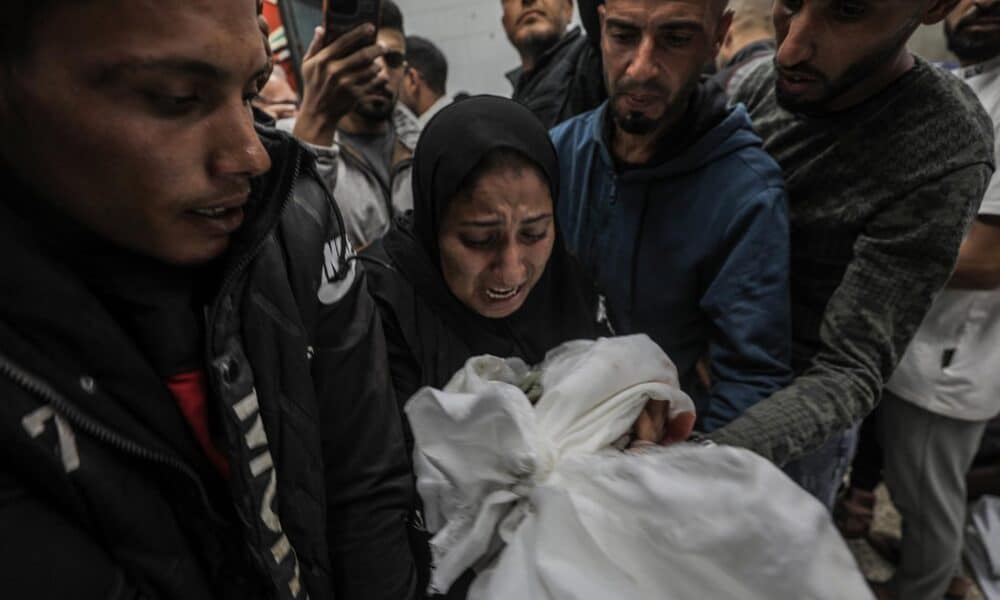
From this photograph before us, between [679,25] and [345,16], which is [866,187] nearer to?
[679,25]

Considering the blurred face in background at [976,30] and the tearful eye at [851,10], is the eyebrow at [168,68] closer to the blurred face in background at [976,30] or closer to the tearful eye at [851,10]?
the tearful eye at [851,10]

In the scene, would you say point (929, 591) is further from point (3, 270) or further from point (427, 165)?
point (3, 270)

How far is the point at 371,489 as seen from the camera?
83cm

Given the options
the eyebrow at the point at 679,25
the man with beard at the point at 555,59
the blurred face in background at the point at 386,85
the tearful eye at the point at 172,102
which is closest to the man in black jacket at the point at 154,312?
the tearful eye at the point at 172,102

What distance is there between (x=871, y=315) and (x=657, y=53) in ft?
2.23

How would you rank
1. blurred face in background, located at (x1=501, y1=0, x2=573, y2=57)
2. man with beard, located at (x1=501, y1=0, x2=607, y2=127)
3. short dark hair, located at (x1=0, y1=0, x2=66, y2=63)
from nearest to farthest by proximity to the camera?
short dark hair, located at (x1=0, y1=0, x2=66, y2=63) < man with beard, located at (x1=501, y1=0, x2=607, y2=127) < blurred face in background, located at (x1=501, y1=0, x2=573, y2=57)

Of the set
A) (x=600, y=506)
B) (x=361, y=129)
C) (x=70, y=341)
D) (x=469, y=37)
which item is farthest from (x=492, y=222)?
(x=469, y=37)

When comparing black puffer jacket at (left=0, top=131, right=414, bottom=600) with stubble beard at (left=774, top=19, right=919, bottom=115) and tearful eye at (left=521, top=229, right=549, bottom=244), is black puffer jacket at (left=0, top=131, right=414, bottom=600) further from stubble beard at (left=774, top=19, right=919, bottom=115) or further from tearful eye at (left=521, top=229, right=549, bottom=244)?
stubble beard at (left=774, top=19, right=919, bottom=115)

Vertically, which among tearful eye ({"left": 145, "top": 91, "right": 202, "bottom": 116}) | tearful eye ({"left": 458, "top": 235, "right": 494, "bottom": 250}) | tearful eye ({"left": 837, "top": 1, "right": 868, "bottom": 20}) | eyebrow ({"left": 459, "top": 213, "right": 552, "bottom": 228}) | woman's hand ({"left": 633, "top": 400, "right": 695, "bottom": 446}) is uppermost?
tearful eye ({"left": 837, "top": 1, "right": 868, "bottom": 20})

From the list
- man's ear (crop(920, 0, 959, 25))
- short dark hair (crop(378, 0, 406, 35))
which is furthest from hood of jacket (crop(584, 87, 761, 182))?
short dark hair (crop(378, 0, 406, 35))

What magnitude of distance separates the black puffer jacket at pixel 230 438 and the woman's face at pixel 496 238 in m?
0.25

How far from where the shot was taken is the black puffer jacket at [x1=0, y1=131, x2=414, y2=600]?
0.48m

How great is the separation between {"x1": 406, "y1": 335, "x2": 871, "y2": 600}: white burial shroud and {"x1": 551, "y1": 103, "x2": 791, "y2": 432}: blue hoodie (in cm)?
34

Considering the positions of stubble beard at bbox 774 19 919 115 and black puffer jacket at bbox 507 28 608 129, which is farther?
black puffer jacket at bbox 507 28 608 129
